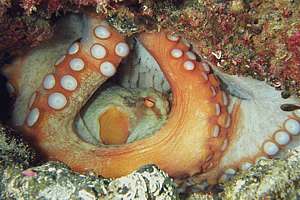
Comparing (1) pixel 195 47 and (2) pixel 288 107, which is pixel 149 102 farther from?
(2) pixel 288 107

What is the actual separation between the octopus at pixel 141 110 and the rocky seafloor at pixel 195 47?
35 centimetres

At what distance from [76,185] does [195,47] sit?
1.66 meters

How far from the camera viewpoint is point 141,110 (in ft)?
13.1

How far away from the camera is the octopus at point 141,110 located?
350 cm

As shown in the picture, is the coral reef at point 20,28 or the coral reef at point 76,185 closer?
the coral reef at point 76,185

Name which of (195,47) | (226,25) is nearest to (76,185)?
(226,25)

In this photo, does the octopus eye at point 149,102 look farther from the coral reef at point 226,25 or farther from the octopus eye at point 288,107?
the octopus eye at point 288,107

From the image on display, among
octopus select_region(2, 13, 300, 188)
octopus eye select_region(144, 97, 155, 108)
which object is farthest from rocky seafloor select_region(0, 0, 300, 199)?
octopus eye select_region(144, 97, 155, 108)

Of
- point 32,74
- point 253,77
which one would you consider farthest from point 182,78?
point 32,74

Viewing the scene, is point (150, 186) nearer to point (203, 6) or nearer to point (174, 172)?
point (203, 6)

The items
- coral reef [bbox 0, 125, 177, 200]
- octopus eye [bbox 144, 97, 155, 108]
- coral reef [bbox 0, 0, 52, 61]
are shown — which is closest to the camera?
coral reef [bbox 0, 125, 177, 200]

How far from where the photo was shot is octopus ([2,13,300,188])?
3.50m

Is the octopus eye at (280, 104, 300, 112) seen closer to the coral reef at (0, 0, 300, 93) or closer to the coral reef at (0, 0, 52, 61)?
the coral reef at (0, 0, 300, 93)

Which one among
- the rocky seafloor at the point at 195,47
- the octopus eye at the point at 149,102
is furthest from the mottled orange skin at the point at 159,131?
the rocky seafloor at the point at 195,47
